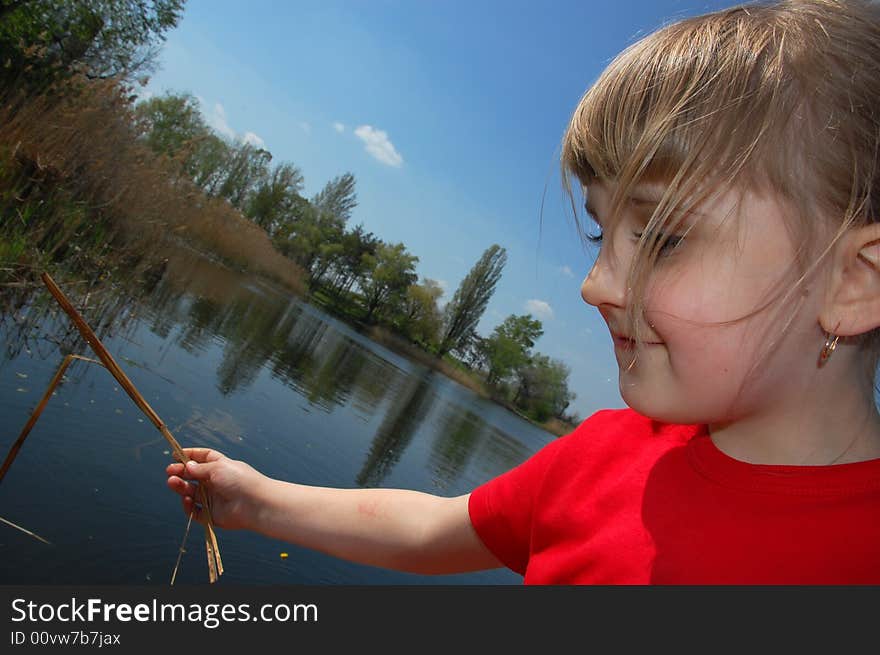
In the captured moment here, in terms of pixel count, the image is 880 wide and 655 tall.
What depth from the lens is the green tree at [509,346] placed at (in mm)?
41125

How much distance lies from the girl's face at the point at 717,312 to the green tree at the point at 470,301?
40.9 metres

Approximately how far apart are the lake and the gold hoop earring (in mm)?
2876

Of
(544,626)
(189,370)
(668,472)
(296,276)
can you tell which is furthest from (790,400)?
(296,276)

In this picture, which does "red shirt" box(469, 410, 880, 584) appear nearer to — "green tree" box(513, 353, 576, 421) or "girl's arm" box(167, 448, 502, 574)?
"girl's arm" box(167, 448, 502, 574)

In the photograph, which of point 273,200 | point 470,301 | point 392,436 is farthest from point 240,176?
point 392,436

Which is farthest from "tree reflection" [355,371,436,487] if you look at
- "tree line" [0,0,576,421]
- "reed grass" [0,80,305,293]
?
"tree line" [0,0,576,421]

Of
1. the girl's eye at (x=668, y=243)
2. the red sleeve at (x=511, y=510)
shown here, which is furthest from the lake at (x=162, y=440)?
the girl's eye at (x=668, y=243)

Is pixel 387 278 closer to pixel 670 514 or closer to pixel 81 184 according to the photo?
pixel 81 184

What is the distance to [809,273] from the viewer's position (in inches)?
27.3

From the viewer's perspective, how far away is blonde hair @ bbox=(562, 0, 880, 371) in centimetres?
70

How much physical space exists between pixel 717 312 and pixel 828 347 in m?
0.15

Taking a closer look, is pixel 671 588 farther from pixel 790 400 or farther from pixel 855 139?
pixel 855 139

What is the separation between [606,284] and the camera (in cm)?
Result: 77

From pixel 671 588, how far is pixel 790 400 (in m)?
0.28
